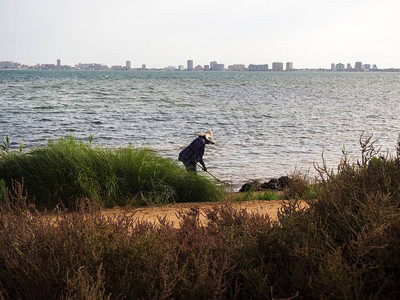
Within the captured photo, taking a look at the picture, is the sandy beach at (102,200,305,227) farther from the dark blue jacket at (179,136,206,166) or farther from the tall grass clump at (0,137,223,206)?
the dark blue jacket at (179,136,206,166)

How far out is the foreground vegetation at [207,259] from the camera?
2434 millimetres

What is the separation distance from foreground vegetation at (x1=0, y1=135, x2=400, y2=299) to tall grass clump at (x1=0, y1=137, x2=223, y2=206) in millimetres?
4314

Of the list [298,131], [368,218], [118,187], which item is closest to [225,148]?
[298,131]

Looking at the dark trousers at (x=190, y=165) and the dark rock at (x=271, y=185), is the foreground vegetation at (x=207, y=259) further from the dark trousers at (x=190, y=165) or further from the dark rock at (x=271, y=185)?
the dark rock at (x=271, y=185)

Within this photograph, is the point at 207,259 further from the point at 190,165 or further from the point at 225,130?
the point at 225,130

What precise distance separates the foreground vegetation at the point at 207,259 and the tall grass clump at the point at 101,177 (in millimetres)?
4314

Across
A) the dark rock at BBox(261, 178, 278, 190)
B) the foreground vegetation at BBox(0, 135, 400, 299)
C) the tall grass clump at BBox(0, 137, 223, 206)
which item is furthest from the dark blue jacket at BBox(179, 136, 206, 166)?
the foreground vegetation at BBox(0, 135, 400, 299)

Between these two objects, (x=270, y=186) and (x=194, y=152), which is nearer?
(x=194, y=152)

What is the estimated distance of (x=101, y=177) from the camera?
790cm

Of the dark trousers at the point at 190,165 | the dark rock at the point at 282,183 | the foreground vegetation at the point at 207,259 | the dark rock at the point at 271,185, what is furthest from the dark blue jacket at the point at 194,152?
the foreground vegetation at the point at 207,259

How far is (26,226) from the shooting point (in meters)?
3.24

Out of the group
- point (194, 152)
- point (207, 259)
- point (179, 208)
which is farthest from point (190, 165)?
point (207, 259)

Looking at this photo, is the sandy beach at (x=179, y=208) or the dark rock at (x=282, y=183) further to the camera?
the dark rock at (x=282, y=183)

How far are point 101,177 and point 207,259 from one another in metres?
5.50
